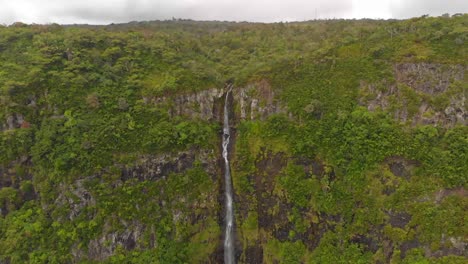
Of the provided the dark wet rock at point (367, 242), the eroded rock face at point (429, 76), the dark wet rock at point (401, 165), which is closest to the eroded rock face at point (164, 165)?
the dark wet rock at point (367, 242)

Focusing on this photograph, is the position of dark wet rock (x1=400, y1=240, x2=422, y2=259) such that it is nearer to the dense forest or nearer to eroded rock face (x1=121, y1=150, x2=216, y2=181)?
the dense forest

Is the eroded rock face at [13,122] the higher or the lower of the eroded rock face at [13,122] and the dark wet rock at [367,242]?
the higher

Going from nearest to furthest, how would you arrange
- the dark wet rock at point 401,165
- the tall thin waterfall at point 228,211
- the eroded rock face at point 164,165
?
the dark wet rock at point 401,165 → the eroded rock face at point 164,165 → the tall thin waterfall at point 228,211

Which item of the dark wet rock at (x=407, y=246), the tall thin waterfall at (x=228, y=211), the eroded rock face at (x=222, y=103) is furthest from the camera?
the eroded rock face at (x=222, y=103)

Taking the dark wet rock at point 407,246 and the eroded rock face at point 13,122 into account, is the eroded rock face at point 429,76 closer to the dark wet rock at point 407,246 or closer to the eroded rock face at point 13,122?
the dark wet rock at point 407,246

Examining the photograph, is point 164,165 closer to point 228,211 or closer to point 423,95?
→ point 228,211

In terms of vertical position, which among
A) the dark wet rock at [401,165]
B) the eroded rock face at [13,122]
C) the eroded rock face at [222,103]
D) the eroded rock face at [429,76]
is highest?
the eroded rock face at [429,76]

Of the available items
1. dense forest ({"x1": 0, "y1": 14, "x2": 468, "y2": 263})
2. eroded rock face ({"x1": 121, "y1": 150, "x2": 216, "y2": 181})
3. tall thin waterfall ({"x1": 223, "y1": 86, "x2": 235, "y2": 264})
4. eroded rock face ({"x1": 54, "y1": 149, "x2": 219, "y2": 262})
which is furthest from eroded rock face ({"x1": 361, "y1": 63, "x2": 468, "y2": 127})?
eroded rock face ({"x1": 54, "y1": 149, "x2": 219, "y2": 262})

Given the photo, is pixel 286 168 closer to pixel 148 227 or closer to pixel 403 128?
pixel 403 128
